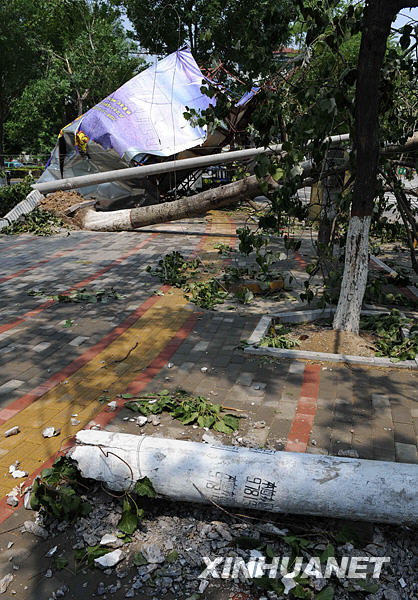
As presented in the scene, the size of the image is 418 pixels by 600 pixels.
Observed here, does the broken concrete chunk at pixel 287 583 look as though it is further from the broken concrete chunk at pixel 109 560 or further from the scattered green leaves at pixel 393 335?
the scattered green leaves at pixel 393 335

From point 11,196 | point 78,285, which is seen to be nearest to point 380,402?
point 78,285

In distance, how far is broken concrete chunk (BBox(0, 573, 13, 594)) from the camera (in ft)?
8.57

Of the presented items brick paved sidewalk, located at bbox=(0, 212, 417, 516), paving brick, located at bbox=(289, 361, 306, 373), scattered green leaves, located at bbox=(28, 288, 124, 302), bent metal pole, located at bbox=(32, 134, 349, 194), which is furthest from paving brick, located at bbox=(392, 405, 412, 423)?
bent metal pole, located at bbox=(32, 134, 349, 194)

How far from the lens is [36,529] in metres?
3.02

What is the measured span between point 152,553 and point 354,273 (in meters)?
3.97

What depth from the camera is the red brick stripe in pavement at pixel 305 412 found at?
152 inches

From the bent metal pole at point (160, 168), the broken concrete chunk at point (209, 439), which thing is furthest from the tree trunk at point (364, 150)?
the bent metal pole at point (160, 168)

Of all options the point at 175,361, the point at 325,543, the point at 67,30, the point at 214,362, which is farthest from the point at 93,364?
the point at 67,30

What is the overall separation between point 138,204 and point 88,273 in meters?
7.45

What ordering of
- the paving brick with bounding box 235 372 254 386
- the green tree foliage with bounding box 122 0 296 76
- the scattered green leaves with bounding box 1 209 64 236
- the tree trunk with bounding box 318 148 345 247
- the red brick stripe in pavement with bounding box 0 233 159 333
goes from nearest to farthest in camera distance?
the paving brick with bounding box 235 372 254 386 → the tree trunk with bounding box 318 148 345 247 → the red brick stripe in pavement with bounding box 0 233 159 333 → the scattered green leaves with bounding box 1 209 64 236 → the green tree foliage with bounding box 122 0 296 76

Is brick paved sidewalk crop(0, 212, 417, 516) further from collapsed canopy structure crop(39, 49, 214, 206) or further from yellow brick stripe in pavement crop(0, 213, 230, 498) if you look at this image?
collapsed canopy structure crop(39, 49, 214, 206)

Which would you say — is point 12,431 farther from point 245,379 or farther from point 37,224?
point 37,224

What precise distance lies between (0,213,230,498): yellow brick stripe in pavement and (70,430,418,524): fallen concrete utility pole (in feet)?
2.44

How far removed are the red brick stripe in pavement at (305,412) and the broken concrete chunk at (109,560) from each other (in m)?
1.58
